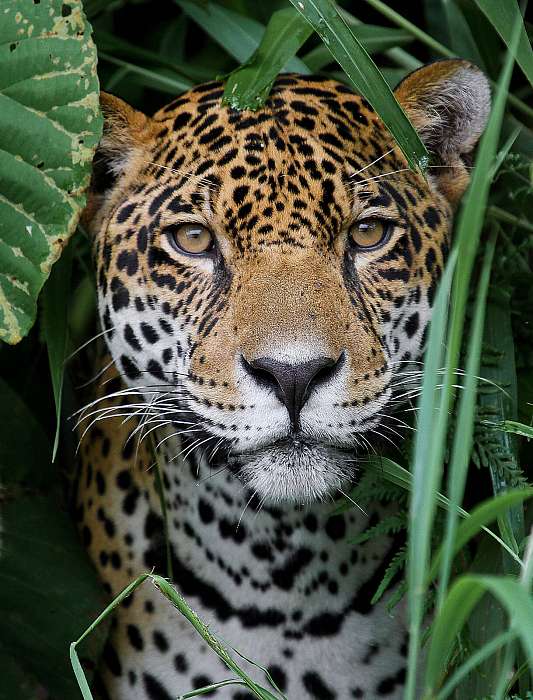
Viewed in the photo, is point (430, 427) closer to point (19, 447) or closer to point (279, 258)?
point (279, 258)

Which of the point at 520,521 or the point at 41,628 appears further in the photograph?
the point at 41,628

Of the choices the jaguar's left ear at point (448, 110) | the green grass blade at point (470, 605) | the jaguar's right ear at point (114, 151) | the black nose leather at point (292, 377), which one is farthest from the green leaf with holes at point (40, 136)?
the green grass blade at point (470, 605)

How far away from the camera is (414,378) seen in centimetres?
265

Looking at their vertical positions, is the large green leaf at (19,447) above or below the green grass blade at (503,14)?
below

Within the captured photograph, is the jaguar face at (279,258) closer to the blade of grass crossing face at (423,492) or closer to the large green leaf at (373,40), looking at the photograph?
the blade of grass crossing face at (423,492)

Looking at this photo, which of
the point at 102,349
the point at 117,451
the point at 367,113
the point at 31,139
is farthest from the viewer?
the point at 102,349

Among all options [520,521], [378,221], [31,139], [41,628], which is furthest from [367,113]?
[41,628]

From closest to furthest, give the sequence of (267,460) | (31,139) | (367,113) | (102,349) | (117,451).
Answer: (267,460) < (31,139) < (367,113) < (117,451) < (102,349)

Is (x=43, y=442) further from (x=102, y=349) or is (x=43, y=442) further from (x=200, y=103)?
(x=200, y=103)

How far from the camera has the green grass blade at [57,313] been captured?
9.64 feet

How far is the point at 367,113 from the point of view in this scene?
2.89 m

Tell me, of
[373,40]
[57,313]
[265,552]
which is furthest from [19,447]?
[373,40]

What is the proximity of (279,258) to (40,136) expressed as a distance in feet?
2.03

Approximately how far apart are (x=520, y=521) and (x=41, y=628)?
1.26 m
